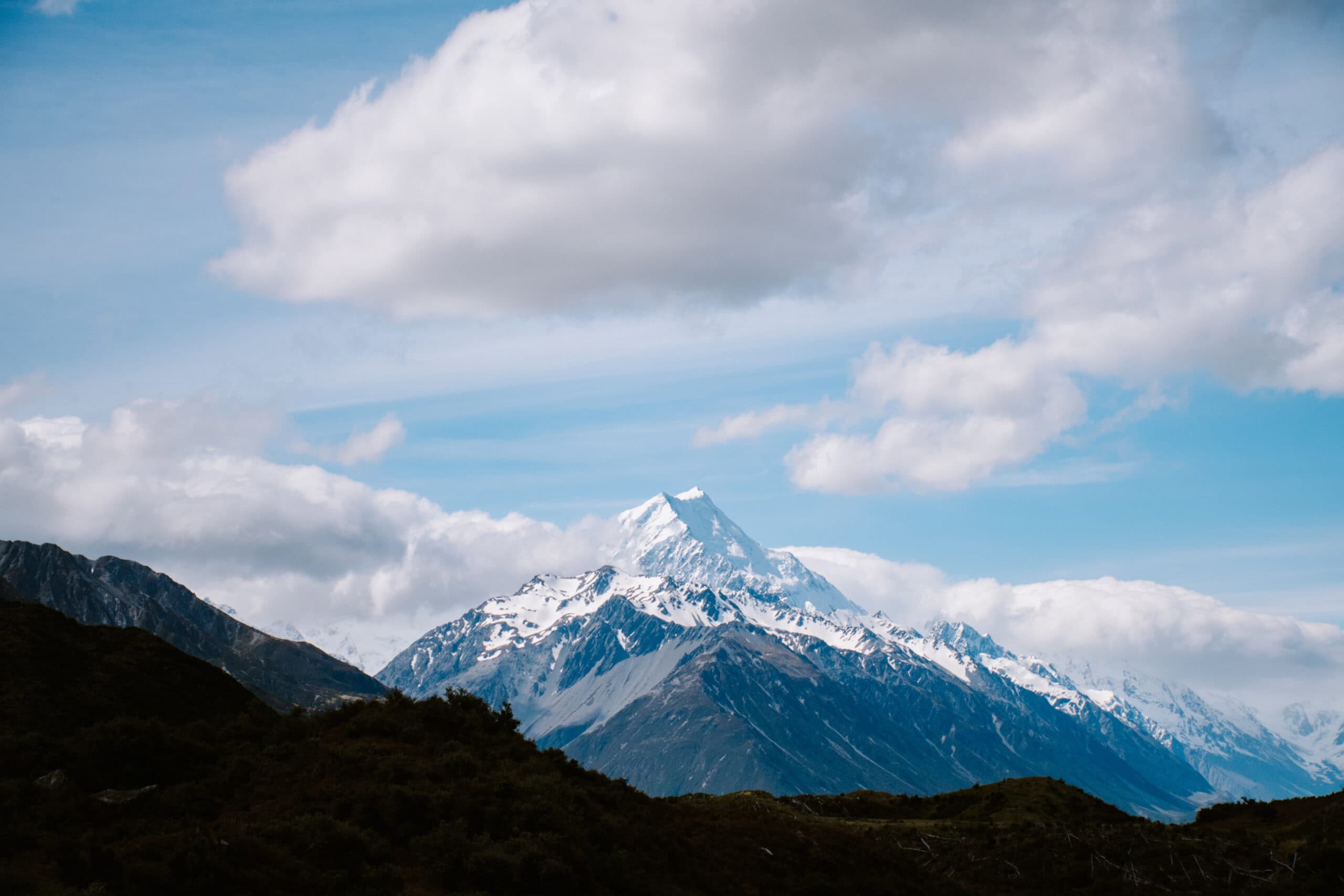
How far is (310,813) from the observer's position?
4569 centimetres

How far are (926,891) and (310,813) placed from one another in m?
33.1

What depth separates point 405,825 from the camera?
1809 inches

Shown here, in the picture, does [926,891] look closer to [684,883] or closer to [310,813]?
[684,883]

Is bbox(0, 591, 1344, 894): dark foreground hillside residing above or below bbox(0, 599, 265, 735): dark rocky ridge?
below

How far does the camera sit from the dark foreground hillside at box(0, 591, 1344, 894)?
40.2 m

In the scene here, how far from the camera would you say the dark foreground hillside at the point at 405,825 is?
4019 centimetres

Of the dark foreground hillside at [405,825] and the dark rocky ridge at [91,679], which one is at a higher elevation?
the dark rocky ridge at [91,679]

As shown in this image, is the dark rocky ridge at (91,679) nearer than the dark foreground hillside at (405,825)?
No

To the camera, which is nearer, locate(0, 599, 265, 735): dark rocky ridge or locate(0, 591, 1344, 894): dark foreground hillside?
locate(0, 591, 1344, 894): dark foreground hillside

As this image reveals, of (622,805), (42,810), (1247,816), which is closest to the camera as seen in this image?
(42,810)

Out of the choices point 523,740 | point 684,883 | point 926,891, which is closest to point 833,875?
point 926,891

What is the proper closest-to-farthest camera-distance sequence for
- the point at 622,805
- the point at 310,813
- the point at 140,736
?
the point at 310,813, the point at 140,736, the point at 622,805

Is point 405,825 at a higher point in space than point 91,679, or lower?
lower

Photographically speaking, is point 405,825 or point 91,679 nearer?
point 405,825
